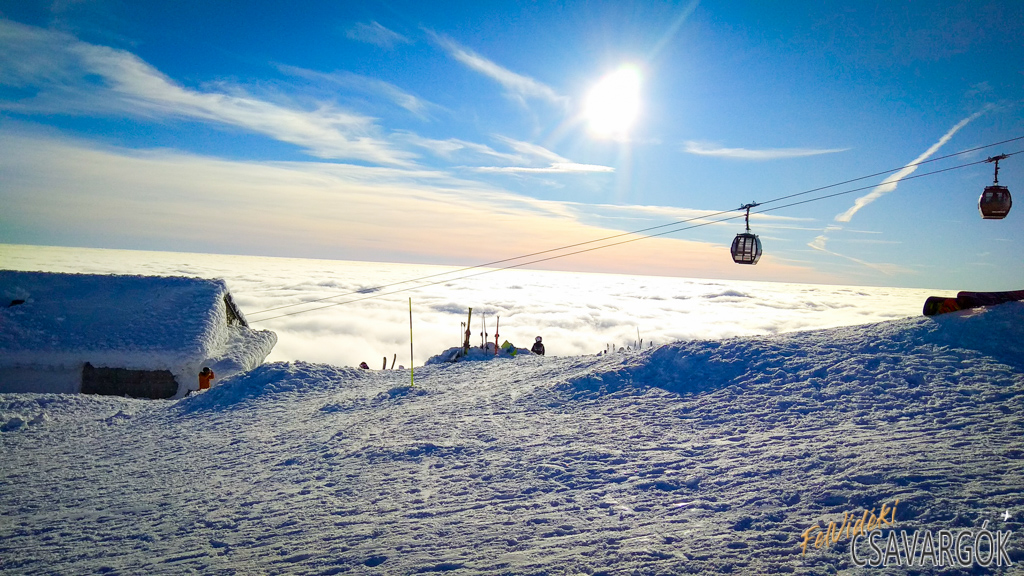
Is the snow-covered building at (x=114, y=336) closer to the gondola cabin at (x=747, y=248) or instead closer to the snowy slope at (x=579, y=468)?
the snowy slope at (x=579, y=468)

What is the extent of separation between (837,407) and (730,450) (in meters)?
2.17

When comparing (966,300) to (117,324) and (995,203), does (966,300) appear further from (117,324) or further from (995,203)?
(117,324)

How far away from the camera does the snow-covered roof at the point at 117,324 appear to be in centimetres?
1733

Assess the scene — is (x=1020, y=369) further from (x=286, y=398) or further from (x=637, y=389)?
(x=286, y=398)

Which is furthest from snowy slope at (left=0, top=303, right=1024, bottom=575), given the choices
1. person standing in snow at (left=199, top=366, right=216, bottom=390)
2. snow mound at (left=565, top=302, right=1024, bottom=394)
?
person standing in snow at (left=199, top=366, right=216, bottom=390)

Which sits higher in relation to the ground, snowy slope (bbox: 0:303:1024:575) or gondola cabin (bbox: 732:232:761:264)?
gondola cabin (bbox: 732:232:761:264)

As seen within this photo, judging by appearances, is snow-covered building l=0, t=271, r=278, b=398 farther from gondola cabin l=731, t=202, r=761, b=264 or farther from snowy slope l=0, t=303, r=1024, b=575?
gondola cabin l=731, t=202, r=761, b=264

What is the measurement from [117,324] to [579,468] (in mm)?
19188

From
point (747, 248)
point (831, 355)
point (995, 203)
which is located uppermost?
point (995, 203)

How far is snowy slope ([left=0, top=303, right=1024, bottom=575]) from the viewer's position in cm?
486

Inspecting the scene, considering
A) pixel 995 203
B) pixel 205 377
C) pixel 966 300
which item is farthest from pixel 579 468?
pixel 205 377

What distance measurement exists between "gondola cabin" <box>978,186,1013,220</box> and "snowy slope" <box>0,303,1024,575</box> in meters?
4.23

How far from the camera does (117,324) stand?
1852 cm

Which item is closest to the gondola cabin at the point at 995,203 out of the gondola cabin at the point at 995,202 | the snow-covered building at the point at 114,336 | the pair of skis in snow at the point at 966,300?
the gondola cabin at the point at 995,202
